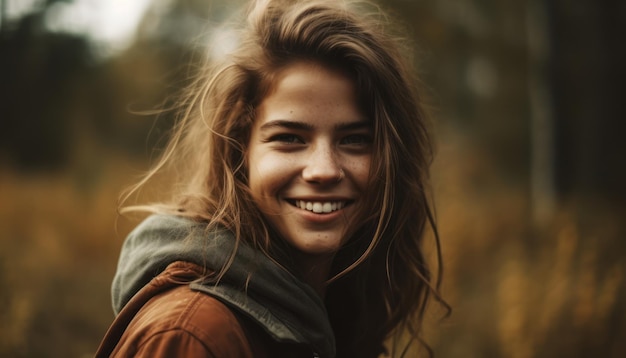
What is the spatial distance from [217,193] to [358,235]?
564 millimetres

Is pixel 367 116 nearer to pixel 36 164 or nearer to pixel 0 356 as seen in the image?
pixel 0 356

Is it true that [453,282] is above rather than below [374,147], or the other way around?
below

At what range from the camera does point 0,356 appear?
11.1 feet

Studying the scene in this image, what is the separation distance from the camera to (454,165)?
8.02 metres

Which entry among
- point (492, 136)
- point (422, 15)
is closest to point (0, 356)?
point (422, 15)

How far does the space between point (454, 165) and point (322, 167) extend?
21.8 feet

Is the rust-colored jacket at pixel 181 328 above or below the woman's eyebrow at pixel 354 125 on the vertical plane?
below

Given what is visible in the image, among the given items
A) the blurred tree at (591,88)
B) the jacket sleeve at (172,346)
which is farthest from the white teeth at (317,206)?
the blurred tree at (591,88)

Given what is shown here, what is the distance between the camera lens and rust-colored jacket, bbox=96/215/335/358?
4.25 ft

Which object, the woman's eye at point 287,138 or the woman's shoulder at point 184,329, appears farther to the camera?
the woman's eye at point 287,138

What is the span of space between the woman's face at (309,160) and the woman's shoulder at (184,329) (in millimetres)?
406

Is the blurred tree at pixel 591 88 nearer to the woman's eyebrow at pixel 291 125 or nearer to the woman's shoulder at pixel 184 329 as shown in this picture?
the woman's eyebrow at pixel 291 125

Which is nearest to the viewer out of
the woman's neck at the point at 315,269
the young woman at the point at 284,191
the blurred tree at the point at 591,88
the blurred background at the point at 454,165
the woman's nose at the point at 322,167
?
the young woman at the point at 284,191

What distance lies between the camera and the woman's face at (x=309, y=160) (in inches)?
67.7
